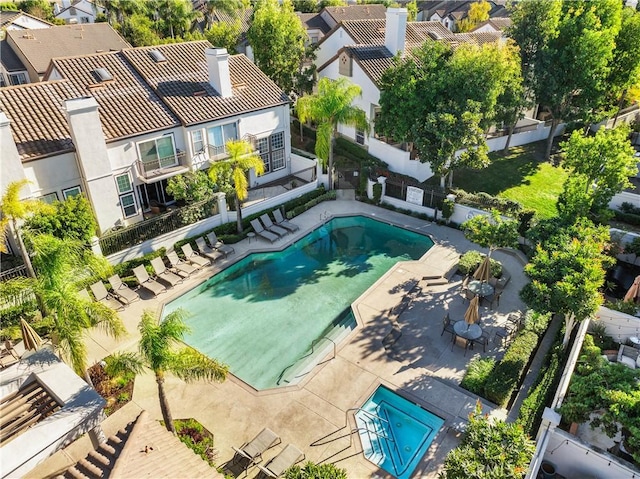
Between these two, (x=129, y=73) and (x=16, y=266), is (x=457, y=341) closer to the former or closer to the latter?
(x=16, y=266)

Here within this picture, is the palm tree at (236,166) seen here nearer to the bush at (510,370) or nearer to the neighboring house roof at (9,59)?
the bush at (510,370)

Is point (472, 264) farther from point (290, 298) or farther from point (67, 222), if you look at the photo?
point (67, 222)

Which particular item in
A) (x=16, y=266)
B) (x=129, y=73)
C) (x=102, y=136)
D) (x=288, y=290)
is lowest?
(x=288, y=290)

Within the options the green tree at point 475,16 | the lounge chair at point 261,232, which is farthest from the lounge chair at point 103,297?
the green tree at point 475,16

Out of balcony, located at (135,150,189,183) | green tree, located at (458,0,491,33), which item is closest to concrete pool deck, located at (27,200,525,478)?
balcony, located at (135,150,189,183)

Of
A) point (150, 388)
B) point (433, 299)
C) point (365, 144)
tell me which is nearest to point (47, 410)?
point (150, 388)

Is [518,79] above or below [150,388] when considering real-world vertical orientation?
above
